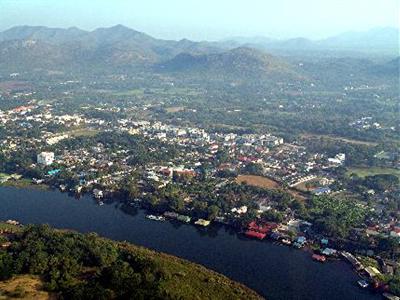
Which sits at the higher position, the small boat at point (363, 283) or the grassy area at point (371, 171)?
the small boat at point (363, 283)

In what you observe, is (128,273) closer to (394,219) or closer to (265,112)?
(394,219)

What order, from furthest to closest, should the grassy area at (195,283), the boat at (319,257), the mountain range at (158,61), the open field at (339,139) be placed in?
the mountain range at (158,61) < the open field at (339,139) < the boat at (319,257) < the grassy area at (195,283)

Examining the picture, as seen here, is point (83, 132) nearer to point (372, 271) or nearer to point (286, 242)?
point (286, 242)

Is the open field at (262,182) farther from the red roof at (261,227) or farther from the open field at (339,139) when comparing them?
the open field at (339,139)

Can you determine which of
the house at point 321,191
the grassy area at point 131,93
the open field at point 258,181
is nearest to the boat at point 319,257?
the house at point 321,191

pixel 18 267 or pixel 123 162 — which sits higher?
pixel 18 267

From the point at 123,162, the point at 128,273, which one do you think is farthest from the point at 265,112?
the point at 128,273

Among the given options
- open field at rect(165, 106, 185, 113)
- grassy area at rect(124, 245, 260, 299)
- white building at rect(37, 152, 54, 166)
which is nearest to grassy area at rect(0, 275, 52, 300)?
grassy area at rect(124, 245, 260, 299)

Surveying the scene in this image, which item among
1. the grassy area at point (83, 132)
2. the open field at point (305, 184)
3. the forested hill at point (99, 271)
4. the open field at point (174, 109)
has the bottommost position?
the open field at point (174, 109)
